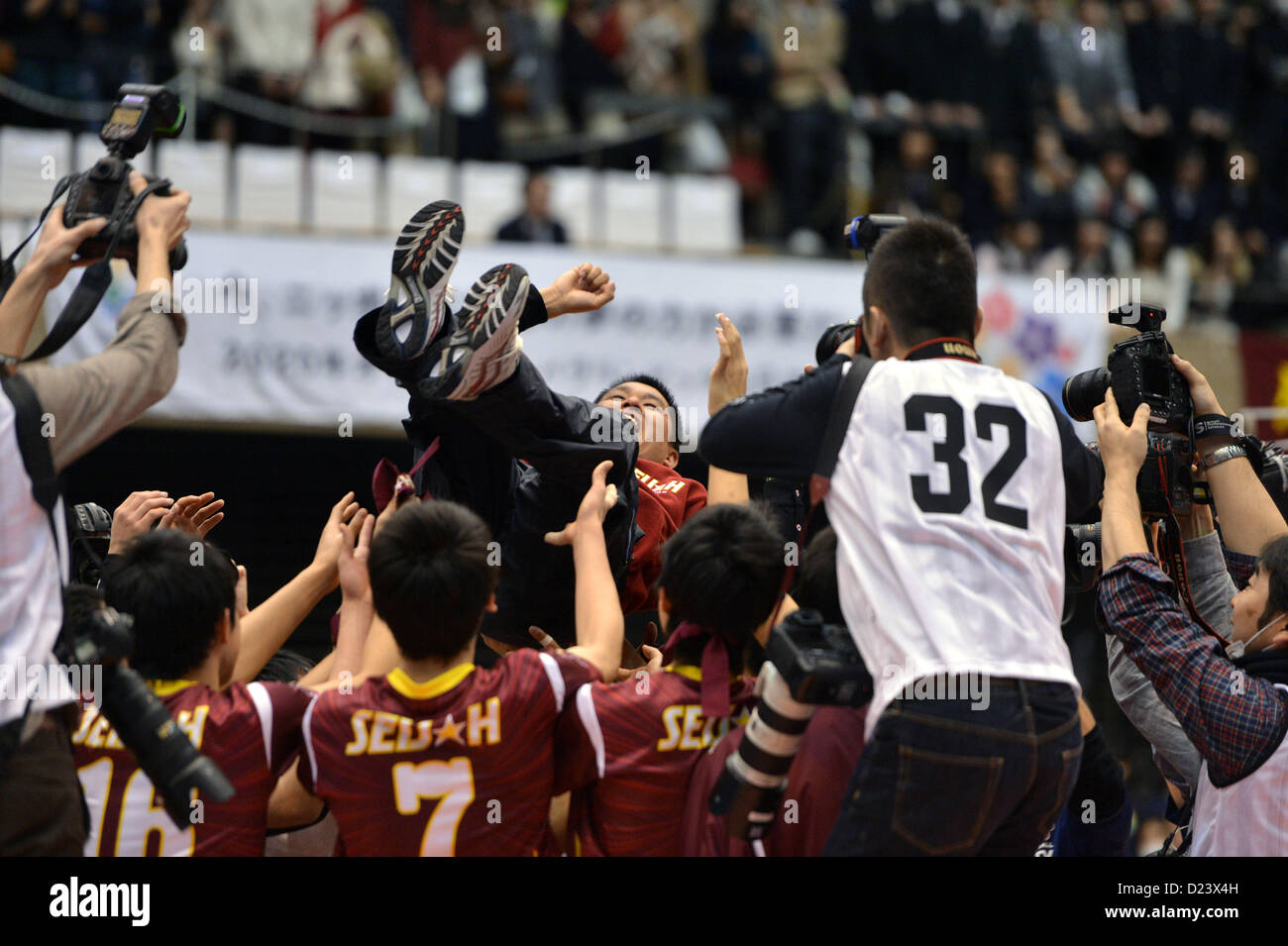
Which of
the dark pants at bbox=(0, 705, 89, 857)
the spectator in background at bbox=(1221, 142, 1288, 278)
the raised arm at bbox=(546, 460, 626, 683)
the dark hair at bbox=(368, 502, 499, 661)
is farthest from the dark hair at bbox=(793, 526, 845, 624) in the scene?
→ the spectator in background at bbox=(1221, 142, 1288, 278)

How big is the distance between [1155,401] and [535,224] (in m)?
6.75

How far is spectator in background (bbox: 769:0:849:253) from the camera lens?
11398 mm

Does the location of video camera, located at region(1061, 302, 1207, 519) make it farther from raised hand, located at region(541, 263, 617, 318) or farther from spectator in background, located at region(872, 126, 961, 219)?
spectator in background, located at region(872, 126, 961, 219)

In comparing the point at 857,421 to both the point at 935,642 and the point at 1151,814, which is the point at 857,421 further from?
the point at 1151,814

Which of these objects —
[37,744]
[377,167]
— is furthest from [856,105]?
[37,744]

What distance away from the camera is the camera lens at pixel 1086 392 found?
3766mm

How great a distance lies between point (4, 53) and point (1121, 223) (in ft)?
28.6

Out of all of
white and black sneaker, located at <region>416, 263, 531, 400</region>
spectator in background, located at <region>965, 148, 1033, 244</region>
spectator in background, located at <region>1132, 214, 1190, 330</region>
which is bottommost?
white and black sneaker, located at <region>416, 263, 531, 400</region>

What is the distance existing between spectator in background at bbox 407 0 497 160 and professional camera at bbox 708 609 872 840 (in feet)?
26.5

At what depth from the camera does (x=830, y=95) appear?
39.7ft

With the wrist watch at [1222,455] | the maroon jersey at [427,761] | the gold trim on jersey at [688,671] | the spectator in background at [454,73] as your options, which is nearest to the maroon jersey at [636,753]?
the gold trim on jersey at [688,671]

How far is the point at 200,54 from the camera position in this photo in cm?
1021

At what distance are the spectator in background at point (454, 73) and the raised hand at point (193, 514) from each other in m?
6.66

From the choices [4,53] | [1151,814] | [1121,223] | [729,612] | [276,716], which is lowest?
[1151,814]
